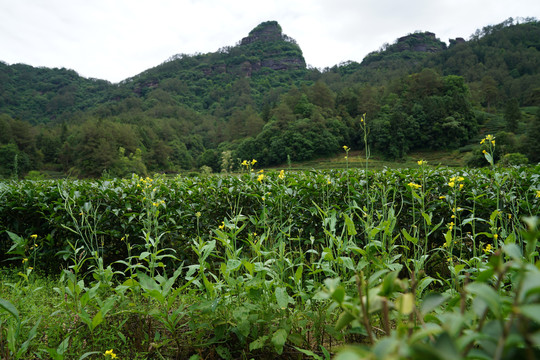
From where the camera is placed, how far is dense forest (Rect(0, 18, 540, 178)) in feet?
152

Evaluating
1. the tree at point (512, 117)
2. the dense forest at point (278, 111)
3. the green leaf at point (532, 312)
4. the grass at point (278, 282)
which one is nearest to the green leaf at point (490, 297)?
the grass at point (278, 282)

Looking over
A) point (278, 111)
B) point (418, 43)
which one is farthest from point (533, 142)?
point (418, 43)

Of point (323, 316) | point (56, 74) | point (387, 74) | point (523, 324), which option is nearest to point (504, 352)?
point (523, 324)

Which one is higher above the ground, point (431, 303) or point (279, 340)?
point (431, 303)

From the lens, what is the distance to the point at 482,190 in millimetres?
3367

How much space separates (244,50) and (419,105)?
10255cm

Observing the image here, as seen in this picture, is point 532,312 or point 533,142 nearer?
point 532,312

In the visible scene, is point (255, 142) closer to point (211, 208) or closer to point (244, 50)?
point (211, 208)

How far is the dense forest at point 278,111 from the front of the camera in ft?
152

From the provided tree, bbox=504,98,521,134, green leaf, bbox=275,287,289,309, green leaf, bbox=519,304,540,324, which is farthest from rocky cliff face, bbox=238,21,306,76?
green leaf, bbox=519,304,540,324

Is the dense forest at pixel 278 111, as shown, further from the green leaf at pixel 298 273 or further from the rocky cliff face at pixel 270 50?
the green leaf at pixel 298 273

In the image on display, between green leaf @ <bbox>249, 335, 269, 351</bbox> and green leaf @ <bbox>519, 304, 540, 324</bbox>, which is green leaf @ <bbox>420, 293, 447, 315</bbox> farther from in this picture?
green leaf @ <bbox>249, 335, 269, 351</bbox>

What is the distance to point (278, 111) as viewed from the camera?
57.6 m

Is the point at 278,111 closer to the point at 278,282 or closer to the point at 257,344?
the point at 278,282
